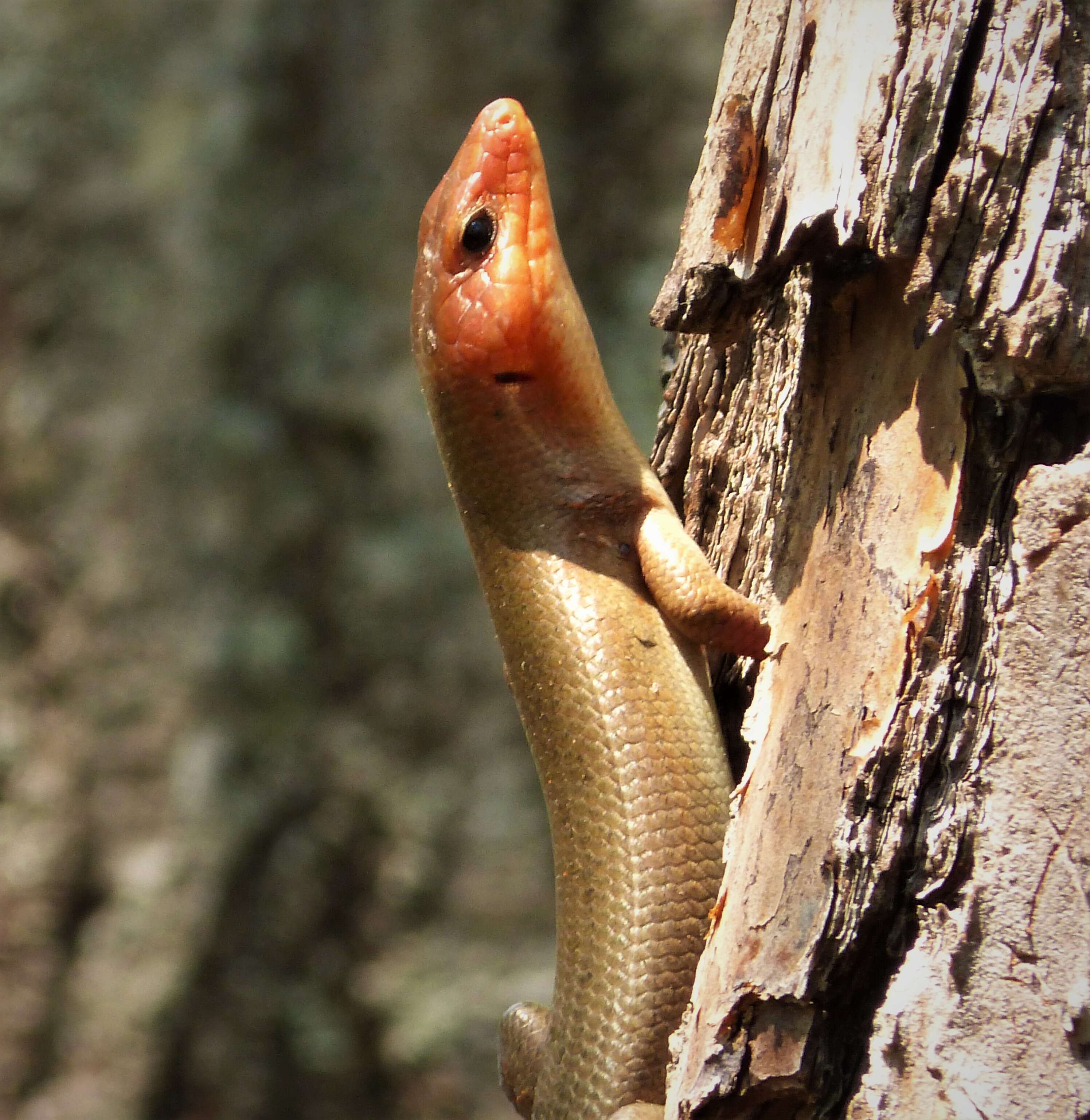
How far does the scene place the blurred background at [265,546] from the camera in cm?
677

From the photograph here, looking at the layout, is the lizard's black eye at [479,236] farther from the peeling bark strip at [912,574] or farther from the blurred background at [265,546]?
the blurred background at [265,546]

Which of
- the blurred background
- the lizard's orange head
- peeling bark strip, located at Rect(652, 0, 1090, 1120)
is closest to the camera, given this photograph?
peeling bark strip, located at Rect(652, 0, 1090, 1120)

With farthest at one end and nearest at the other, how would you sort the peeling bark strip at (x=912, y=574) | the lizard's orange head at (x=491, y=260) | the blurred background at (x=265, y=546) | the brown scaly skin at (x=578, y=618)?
the blurred background at (x=265, y=546)
the lizard's orange head at (x=491, y=260)
the brown scaly skin at (x=578, y=618)
the peeling bark strip at (x=912, y=574)

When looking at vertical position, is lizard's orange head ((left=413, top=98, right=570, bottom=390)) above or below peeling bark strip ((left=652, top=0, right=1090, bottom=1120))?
above

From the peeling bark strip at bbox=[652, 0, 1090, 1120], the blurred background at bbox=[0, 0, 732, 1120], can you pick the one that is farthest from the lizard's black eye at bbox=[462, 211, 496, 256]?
the blurred background at bbox=[0, 0, 732, 1120]

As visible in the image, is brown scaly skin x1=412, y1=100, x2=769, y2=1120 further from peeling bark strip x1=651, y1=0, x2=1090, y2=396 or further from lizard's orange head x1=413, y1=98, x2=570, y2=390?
peeling bark strip x1=651, y1=0, x2=1090, y2=396

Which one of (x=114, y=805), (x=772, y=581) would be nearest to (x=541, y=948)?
(x=114, y=805)

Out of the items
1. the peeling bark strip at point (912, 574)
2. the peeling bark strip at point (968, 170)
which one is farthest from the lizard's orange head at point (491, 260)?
the peeling bark strip at point (968, 170)

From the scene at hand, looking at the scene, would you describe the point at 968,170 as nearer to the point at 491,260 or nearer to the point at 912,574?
the point at 912,574

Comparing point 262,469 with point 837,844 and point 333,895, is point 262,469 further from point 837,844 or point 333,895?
point 837,844

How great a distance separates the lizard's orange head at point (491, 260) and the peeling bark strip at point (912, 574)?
63cm

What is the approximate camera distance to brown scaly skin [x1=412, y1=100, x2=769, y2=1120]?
2.25 m

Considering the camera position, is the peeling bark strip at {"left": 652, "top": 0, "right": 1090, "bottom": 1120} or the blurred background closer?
the peeling bark strip at {"left": 652, "top": 0, "right": 1090, "bottom": 1120}

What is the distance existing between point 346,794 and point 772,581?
5.22 m
